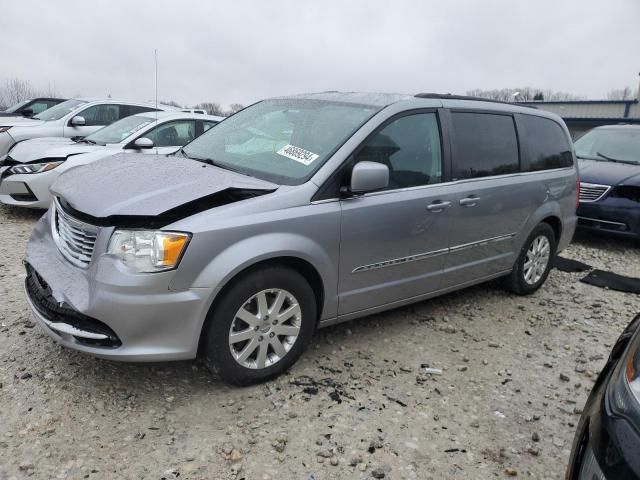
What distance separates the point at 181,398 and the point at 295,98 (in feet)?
7.87

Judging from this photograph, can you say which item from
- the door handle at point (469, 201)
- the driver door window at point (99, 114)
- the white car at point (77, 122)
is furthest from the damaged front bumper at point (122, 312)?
the driver door window at point (99, 114)

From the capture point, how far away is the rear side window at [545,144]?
4727 millimetres

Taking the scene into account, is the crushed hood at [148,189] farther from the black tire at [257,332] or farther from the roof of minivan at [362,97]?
the roof of minivan at [362,97]

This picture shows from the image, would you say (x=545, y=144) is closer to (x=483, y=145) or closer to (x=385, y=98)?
(x=483, y=145)

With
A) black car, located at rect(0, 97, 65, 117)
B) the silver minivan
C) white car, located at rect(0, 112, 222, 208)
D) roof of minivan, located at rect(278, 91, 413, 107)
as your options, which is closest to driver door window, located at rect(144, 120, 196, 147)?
white car, located at rect(0, 112, 222, 208)

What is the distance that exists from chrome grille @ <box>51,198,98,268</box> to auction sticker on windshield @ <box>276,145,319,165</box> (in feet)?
4.18

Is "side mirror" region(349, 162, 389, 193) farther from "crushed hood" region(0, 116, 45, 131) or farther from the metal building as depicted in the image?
the metal building

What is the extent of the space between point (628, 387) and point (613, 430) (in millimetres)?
168

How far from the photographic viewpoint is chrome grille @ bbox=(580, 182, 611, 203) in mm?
7211

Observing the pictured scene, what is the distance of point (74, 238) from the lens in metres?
2.98

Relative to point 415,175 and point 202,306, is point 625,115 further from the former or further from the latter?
point 202,306

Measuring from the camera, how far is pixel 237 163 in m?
3.55

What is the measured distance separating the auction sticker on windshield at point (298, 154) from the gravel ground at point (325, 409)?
131cm

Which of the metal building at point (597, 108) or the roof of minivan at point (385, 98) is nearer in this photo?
the roof of minivan at point (385, 98)
